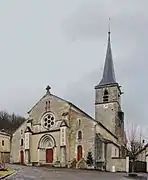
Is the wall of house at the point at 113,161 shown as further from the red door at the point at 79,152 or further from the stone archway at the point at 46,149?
the stone archway at the point at 46,149

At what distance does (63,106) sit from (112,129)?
1005 centimetres

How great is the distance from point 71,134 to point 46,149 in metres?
4.79

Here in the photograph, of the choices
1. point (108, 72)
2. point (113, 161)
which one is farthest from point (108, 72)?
point (113, 161)

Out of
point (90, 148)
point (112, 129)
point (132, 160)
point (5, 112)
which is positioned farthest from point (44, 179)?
point (5, 112)

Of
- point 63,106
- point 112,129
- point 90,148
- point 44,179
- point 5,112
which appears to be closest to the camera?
point 44,179

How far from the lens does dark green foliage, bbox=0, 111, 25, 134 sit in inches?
3927

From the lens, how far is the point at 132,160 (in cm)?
4275

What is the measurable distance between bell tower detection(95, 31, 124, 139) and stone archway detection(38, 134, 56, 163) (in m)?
10.1

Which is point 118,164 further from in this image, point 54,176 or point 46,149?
point 54,176

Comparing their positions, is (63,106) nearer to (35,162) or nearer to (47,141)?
(47,141)

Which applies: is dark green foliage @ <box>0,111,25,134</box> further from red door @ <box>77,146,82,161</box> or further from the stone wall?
the stone wall

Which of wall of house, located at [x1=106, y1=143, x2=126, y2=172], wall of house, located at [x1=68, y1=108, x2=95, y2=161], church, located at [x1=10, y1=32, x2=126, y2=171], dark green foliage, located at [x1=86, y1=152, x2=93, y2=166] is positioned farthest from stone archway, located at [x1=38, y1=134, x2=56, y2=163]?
wall of house, located at [x1=106, y1=143, x2=126, y2=172]

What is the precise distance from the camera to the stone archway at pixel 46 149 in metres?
54.1

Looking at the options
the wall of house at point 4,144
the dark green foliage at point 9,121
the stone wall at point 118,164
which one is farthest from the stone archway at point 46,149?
the dark green foliage at point 9,121
